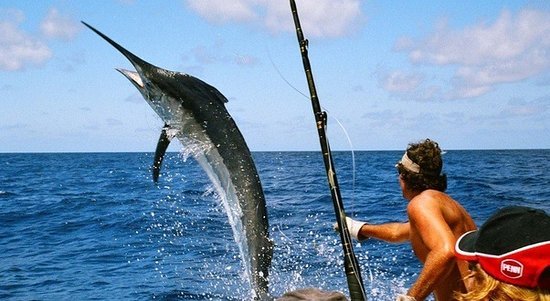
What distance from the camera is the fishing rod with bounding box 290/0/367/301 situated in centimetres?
371

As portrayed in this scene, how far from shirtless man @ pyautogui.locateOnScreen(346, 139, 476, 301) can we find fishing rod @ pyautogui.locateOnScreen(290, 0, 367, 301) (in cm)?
31

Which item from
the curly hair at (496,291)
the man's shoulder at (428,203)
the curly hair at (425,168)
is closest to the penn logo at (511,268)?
the curly hair at (496,291)

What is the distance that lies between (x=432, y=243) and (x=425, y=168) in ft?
2.55

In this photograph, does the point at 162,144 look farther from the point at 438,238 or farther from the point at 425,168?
the point at 438,238

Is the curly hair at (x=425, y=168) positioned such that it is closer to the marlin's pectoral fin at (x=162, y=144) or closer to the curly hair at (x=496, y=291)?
the marlin's pectoral fin at (x=162, y=144)

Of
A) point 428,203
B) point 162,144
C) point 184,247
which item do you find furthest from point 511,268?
point 184,247

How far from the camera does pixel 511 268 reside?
1768 mm

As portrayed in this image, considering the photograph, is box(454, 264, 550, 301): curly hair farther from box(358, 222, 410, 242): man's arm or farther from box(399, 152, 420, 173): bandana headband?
box(358, 222, 410, 242): man's arm

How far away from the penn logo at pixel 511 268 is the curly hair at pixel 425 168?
2.42m

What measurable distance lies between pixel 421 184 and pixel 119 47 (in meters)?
2.52

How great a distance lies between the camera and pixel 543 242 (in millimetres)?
1771

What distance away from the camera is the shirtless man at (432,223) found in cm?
354

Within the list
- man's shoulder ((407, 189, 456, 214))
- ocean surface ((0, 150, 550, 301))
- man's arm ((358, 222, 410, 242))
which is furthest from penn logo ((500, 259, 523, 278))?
man's arm ((358, 222, 410, 242))

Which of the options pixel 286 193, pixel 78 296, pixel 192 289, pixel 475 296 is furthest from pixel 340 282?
pixel 286 193
